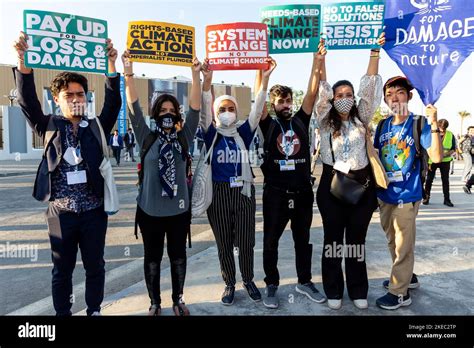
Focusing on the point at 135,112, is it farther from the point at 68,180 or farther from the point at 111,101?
the point at 68,180

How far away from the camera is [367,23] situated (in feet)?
11.0

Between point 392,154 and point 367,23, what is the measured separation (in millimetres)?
1340

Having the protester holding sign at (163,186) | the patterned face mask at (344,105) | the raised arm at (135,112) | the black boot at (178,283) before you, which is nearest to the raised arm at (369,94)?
the patterned face mask at (344,105)

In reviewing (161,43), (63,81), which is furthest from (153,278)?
(161,43)

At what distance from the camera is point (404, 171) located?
3076 mm

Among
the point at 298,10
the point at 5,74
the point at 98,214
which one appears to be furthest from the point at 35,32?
the point at 5,74

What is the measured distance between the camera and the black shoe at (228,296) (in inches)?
123

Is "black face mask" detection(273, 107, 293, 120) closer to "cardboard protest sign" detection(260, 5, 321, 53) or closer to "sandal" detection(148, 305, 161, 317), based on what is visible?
"cardboard protest sign" detection(260, 5, 321, 53)

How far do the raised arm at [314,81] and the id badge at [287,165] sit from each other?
575 mm

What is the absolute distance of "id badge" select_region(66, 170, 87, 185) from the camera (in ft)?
8.58

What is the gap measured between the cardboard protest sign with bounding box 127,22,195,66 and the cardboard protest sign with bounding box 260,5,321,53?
0.83 metres

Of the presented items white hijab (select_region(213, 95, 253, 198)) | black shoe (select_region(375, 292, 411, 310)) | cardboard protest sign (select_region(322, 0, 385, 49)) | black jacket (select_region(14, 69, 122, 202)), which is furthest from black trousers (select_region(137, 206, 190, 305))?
cardboard protest sign (select_region(322, 0, 385, 49))
